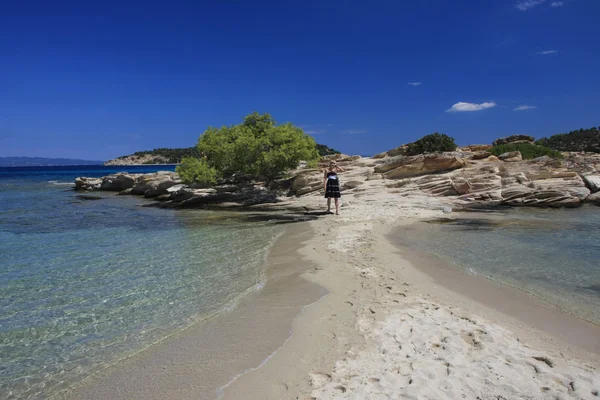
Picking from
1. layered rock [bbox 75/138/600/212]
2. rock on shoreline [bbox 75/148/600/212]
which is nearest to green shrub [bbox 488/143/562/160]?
layered rock [bbox 75/138/600/212]

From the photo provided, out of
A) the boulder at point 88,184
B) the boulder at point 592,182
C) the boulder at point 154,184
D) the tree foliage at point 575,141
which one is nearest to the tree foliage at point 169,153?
the boulder at point 88,184

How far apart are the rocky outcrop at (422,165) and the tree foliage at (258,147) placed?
5.99 meters

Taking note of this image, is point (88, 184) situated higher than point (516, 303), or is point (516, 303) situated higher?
point (88, 184)

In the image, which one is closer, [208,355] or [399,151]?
[208,355]

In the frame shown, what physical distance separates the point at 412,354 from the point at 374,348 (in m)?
0.49

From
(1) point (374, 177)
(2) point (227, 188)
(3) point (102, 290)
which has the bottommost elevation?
(3) point (102, 290)

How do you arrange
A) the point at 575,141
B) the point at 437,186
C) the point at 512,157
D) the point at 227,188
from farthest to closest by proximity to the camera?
the point at 575,141
the point at 227,188
the point at 512,157
the point at 437,186

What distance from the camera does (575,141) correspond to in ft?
172

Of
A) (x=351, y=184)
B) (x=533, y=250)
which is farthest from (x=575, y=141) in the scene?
(x=533, y=250)

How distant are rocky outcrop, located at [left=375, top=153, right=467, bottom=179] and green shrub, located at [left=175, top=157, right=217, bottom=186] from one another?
42.2 ft

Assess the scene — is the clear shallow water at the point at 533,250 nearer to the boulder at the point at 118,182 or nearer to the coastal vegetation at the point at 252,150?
the coastal vegetation at the point at 252,150

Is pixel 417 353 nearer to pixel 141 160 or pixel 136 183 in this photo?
pixel 136 183

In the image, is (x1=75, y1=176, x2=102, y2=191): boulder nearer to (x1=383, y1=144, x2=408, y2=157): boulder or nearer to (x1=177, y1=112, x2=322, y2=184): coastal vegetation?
(x1=177, y1=112, x2=322, y2=184): coastal vegetation

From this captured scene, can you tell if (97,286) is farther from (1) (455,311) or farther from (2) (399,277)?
(1) (455,311)
